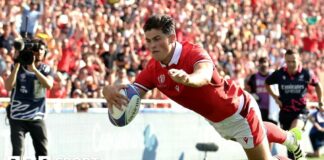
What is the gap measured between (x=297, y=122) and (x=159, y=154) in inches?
102

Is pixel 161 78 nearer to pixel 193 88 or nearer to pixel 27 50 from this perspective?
pixel 193 88

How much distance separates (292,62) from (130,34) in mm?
6823

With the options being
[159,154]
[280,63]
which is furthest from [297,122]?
[280,63]

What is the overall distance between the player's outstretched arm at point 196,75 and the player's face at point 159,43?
338mm

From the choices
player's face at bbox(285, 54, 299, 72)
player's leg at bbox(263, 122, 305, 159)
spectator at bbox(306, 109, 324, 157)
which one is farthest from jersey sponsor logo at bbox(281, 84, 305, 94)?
spectator at bbox(306, 109, 324, 157)

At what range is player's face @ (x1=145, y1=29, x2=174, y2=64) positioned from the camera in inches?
338

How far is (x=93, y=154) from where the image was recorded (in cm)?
1483

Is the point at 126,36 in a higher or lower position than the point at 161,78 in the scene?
higher

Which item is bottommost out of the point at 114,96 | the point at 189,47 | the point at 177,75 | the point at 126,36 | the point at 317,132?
the point at 317,132

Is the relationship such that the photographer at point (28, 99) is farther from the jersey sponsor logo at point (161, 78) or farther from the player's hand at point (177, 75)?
the player's hand at point (177, 75)

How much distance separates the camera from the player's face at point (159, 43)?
8578mm

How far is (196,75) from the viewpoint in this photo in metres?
8.13

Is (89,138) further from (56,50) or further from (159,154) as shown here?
(56,50)

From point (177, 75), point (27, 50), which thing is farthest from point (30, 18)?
point (177, 75)
